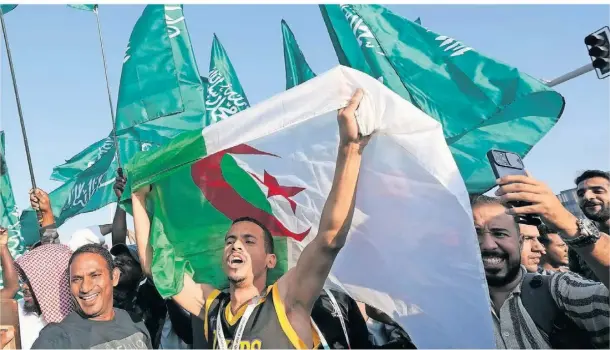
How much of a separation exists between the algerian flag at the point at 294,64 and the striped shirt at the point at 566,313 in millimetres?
5504

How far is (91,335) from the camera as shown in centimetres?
293

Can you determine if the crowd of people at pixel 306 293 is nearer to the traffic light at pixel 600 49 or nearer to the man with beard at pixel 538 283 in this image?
the man with beard at pixel 538 283

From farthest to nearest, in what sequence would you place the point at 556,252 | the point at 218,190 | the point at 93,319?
1. the point at 556,252
2. the point at 218,190
3. the point at 93,319

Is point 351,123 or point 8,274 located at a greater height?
point 351,123

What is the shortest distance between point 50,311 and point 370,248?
1735 millimetres

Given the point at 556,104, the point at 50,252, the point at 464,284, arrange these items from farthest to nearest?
the point at 556,104, the point at 50,252, the point at 464,284

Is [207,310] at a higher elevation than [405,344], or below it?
higher

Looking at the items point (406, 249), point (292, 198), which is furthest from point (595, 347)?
point (292, 198)

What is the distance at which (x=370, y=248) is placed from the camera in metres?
2.94

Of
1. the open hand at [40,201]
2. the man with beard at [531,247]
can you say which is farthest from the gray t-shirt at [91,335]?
the man with beard at [531,247]

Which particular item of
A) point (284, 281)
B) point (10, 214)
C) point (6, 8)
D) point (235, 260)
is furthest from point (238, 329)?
point (6, 8)

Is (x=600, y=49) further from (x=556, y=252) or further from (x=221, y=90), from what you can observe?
(x=221, y=90)

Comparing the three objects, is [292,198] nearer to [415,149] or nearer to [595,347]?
[415,149]

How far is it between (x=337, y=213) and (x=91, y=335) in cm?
130
